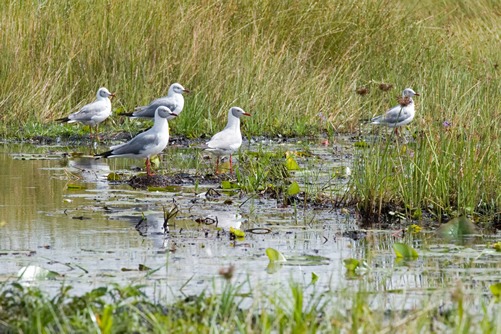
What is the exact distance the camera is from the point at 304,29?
658 inches

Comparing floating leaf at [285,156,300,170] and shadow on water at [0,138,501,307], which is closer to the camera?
shadow on water at [0,138,501,307]

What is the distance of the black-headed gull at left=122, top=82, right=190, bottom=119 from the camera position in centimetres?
1381

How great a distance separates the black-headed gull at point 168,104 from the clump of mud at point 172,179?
10.9 ft

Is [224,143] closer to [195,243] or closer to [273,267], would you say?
[195,243]

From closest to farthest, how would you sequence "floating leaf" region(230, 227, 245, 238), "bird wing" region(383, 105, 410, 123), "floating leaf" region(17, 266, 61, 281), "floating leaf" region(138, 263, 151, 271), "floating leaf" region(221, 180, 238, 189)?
"floating leaf" region(17, 266, 61, 281)
"floating leaf" region(138, 263, 151, 271)
"floating leaf" region(230, 227, 245, 238)
"floating leaf" region(221, 180, 238, 189)
"bird wing" region(383, 105, 410, 123)

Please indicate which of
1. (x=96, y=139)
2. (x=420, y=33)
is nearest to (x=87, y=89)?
(x=96, y=139)

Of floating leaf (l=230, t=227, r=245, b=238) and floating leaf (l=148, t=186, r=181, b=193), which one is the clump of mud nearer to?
floating leaf (l=148, t=186, r=181, b=193)

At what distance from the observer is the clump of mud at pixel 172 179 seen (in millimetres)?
10031

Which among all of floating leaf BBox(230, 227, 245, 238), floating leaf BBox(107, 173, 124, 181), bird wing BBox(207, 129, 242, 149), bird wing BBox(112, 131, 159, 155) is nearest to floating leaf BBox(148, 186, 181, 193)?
floating leaf BBox(107, 173, 124, 181)

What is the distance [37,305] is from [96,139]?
375 inches

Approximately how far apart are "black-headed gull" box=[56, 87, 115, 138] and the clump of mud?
3.56 meters

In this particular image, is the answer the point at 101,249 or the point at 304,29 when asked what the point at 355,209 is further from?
the point at 304,29

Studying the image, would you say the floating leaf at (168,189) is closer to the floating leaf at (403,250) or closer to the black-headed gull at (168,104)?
the floating leaf at (403,250)

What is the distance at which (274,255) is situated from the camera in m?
6.44
